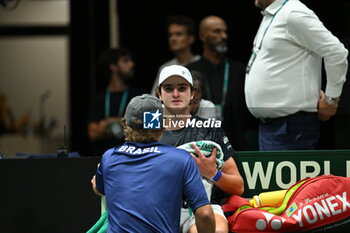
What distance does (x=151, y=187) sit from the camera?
13.2 feet

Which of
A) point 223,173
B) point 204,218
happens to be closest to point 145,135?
point 204,218

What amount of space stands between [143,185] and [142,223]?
194 mm

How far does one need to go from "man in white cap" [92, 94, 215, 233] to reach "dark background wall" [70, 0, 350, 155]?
1566 mm

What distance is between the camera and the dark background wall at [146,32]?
18.0ft

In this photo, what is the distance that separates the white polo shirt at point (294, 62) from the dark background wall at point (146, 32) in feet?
0.58

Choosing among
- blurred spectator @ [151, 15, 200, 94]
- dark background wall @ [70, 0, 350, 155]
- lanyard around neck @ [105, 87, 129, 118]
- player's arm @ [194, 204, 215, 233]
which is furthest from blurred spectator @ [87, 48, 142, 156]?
player's arm @ [194, 204, 215, 233]

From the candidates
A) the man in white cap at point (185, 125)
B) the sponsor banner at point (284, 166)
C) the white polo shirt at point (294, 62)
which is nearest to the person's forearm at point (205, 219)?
the man in white cap at point (185, 125)

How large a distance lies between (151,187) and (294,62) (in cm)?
168

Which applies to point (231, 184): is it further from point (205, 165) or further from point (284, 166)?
point (284, 166)

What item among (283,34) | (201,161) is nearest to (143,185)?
(201,161)

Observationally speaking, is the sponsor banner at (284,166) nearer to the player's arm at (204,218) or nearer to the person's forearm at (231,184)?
the person's forearm at (231,184)

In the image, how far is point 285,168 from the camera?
17.0 ft

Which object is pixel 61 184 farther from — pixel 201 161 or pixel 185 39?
pixel 185 39

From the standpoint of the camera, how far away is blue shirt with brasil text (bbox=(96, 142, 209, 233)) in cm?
400
